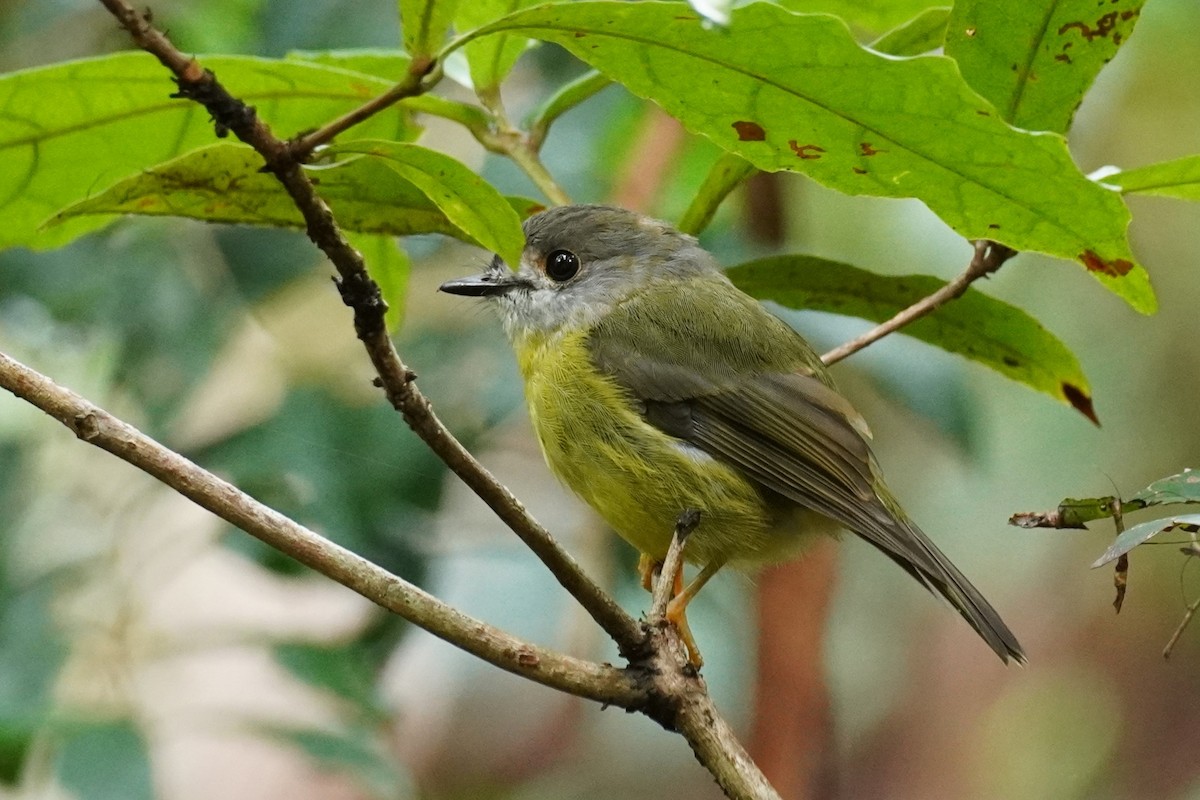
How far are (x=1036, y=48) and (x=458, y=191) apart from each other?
748 millimetres

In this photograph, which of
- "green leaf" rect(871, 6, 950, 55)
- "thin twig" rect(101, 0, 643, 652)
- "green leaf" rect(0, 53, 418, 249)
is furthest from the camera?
"green leaf" rect(871, 6, 950, 55)

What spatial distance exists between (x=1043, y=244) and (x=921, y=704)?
3.98 meters

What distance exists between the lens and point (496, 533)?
4148 millimetres

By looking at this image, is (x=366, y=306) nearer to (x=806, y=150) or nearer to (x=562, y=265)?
(x=806, y=150)

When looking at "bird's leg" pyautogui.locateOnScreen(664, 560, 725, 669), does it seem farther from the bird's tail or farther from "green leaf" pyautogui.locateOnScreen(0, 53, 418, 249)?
"green leaf" pyautogui.locateOnScreen(0, 53, 418, 249)

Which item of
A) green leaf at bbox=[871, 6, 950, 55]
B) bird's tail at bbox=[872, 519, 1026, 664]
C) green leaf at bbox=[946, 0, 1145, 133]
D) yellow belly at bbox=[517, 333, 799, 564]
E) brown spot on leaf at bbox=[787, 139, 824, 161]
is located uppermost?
green leaf at bbox=[871, 6, 950, 55]

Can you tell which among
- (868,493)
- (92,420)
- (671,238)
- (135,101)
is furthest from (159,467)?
(671,238)

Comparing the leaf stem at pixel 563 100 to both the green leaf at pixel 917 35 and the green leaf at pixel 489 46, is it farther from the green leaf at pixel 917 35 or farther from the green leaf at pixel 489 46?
the green leaf at pixel 917 35

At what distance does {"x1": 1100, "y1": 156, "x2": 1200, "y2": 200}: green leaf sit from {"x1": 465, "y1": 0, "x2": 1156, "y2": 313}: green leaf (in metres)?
0.23

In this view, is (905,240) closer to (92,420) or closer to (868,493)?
(868,493)

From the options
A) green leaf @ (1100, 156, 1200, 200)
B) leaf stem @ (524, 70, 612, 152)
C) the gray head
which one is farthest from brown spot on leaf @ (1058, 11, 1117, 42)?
the gray head

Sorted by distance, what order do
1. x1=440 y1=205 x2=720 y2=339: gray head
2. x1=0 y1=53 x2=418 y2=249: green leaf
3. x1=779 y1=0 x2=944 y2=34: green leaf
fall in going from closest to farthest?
1. x1=0 y1=53 x2=418 y2=249: green leaf
2. x1=779 y1=0 x2=944 y2=34: green leaf
3. x1=440 y1=205 x2=720 y2=339: gray head

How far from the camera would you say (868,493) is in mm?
2469

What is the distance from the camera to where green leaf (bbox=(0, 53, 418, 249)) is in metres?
1.80
